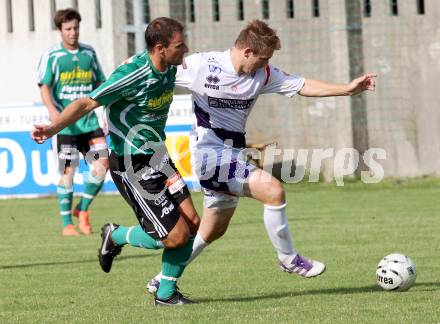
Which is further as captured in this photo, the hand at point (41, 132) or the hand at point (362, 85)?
the hand at point (362, 85)

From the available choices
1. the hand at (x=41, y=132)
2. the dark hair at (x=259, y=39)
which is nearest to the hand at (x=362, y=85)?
the dark hair at (x=259, y=39)

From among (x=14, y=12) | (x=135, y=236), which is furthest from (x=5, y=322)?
(x=14, y=12)

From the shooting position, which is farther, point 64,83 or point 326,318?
point 64,83

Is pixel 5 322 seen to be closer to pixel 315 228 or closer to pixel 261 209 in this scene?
pixel 315 228

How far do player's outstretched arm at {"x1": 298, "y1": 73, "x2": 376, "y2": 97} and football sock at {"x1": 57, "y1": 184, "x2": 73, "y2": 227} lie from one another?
4798mm

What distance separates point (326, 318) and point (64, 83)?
6561 mm

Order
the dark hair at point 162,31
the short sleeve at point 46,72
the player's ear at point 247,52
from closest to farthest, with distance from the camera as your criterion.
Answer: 1. the dark hair at point 162,31
2. the player's ear at point 247,52
3. the short sleeve at point 46,72

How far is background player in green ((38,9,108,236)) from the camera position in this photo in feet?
40.6

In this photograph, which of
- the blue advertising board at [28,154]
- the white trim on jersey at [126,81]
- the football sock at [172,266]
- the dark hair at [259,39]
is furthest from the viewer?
the blue advertising board at [28,154]

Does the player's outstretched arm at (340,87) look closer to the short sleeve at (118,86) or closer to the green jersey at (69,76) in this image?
the short sleeve at (118,86)

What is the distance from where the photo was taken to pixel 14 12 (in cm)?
2025

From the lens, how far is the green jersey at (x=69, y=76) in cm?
1241

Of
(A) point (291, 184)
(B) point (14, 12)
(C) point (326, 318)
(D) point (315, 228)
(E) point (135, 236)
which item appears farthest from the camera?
(B) point (14, 12)

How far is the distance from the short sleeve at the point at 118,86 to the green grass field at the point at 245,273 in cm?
129
